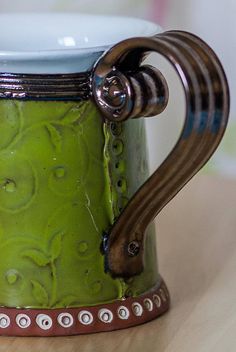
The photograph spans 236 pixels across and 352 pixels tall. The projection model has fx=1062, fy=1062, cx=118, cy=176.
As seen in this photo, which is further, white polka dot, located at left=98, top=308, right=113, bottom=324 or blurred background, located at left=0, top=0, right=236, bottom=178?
blurred background, located at left=0, top=0, right=236, bottom=178

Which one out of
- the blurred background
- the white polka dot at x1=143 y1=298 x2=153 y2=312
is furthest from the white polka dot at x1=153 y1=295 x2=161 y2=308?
the blurred background

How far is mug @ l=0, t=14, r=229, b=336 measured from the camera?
0.55m

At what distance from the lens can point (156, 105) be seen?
56 centimetres

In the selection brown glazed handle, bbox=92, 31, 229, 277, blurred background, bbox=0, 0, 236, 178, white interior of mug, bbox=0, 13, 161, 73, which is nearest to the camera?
brown glazed handle, bbox=92, 31, 229, 277

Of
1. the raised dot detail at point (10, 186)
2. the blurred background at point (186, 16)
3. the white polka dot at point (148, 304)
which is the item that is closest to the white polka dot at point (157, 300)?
the white polka dot at point (148, 304)

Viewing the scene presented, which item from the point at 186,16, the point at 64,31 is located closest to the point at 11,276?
the point at 64,31

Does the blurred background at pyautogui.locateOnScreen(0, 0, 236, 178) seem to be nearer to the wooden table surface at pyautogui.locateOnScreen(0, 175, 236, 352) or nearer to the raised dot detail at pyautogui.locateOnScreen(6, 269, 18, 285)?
the wooden table surface at pyautogui.locateOnScreen(0, 175, 236, 352)

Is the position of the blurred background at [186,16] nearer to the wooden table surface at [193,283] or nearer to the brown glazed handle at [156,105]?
the wooden table surface at [193,283]

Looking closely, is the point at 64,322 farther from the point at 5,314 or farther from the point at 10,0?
the point at 10,0

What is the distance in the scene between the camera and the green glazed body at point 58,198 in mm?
568

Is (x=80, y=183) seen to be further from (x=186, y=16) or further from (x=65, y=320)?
(x=186, y=16)

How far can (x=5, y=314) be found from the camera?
582 mm

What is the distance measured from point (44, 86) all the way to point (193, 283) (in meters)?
0.18

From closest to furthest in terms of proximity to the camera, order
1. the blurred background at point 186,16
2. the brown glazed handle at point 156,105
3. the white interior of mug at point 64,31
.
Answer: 1. the brown glazed handle at point 156,105
2. the white interior of mug at point 64,31
3. the blurred background at point 186,16
